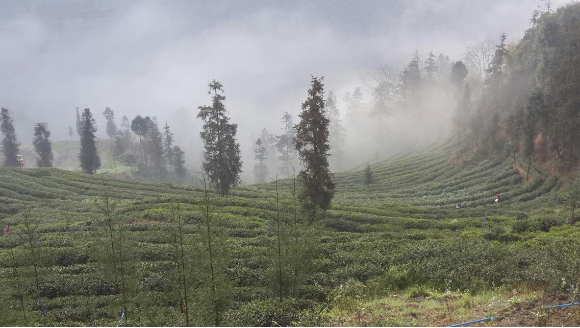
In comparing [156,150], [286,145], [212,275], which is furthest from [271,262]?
[286,145]

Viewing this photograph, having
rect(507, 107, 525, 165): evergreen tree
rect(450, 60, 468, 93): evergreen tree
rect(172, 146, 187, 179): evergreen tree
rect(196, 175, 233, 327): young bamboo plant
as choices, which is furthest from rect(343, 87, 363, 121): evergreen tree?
rect(196, 175, 233, 327): young bamboo plant

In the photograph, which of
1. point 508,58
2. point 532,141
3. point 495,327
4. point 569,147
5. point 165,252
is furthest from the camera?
point 508,58

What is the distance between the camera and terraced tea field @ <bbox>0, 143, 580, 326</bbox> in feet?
51.3

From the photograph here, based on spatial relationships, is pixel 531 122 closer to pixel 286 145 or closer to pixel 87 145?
pixel 286 145

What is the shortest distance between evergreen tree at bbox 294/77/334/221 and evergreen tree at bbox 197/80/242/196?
1582 cm

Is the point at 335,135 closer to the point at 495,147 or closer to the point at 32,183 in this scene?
the point at 495,147

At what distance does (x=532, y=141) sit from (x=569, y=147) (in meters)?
4.70

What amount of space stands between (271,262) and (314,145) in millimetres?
15420

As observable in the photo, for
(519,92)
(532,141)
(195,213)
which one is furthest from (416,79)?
(195,213)

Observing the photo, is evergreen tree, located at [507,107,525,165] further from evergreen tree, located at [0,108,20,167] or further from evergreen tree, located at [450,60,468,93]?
evergreen tree, located at [0,108,20,167]

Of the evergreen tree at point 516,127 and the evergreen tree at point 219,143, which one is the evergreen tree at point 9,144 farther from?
the evergreen tree at point 516,127

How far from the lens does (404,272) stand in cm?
1925

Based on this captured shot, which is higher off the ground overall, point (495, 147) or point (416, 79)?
point (416, 79)

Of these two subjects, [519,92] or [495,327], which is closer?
[495,327]
